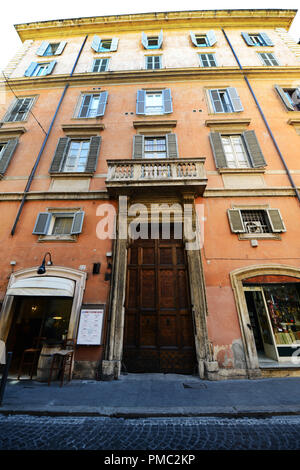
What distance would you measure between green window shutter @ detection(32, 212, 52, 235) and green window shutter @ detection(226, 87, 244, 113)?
9697 mm

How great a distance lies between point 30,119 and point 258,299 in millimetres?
13013

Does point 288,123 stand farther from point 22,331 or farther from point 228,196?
point 22,331

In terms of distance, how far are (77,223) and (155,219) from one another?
2781 mm

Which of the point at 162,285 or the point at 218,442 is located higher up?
the point at 162,285

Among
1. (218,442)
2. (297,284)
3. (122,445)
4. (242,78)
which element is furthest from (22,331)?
(242,78)

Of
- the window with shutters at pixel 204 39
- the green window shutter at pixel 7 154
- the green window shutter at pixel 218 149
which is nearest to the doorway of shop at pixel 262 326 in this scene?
the green window shutter at pixel 218 149

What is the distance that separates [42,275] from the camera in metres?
6.35

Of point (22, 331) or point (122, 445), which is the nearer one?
point (122, 445)

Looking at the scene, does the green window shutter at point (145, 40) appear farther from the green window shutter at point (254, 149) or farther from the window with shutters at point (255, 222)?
the window with shutters at point (255, 222)

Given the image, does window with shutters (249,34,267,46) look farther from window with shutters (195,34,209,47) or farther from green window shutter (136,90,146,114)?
green window shutter (136,90,146,114)

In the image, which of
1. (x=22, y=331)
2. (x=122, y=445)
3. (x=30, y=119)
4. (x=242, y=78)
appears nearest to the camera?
(x=122, y=445)

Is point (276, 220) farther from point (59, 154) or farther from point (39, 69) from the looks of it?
point (39, 69)

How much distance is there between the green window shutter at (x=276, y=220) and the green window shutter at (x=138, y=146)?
5545mm

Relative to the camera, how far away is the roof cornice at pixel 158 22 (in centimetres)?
1344
